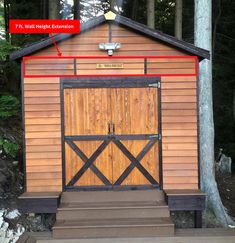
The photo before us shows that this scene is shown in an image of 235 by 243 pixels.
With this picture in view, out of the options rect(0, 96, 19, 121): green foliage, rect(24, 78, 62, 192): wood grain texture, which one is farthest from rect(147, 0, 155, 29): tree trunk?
→ rect(24, 78, 62, 192): wood grain texture

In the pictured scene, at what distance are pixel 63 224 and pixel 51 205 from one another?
0.44 meters

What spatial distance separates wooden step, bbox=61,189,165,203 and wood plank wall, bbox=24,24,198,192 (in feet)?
0.83

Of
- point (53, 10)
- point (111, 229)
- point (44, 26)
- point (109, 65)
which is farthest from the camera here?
point (53, 10)

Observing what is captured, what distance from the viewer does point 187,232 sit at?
684cm

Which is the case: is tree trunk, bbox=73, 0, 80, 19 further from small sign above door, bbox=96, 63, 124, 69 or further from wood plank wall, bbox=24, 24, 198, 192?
small sign above door, bbox=96, 63, 124, 69

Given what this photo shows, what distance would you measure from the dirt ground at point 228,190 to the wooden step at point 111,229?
370cm

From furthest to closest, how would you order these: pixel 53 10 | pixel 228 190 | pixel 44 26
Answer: pixel 53 10 → pixel 228 190 → pixel 44 26

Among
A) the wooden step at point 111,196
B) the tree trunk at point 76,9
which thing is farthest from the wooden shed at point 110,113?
the tree trunk at point 76,9

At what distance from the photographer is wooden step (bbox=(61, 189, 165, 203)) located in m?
7.22

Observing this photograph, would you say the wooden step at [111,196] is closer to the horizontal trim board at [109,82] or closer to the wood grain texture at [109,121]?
the wood grain texture at [109,121]

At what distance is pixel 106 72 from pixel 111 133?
108cm

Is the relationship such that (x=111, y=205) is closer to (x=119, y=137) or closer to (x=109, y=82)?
(x=119, y=137)

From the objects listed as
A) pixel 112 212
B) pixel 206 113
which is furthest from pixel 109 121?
pixel 206 113

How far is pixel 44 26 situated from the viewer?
825 cm
